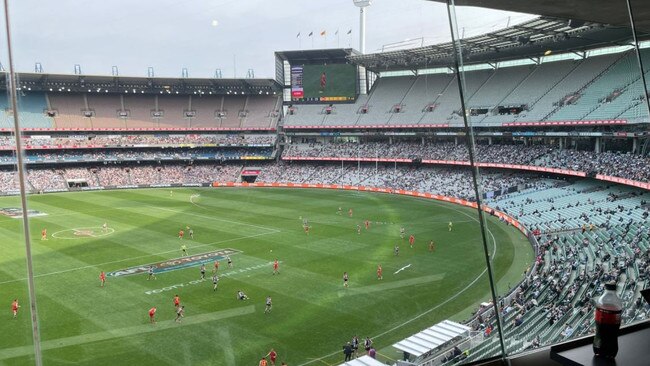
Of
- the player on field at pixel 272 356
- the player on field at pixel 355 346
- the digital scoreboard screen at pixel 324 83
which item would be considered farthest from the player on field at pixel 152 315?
the digital scoreboard screen at pixel 324 83

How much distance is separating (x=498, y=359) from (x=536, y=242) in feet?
97.6

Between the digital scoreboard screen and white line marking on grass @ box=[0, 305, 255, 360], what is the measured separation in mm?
57905

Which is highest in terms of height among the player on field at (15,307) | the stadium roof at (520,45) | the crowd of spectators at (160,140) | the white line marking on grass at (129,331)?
the stadium roof at (520,45)

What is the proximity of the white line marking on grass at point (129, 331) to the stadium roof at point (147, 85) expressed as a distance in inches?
2238

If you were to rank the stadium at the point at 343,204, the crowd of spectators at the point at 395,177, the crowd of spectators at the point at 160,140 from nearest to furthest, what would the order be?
1. the stadium at the point at 343,204
2. the crowd of spectators at the point at 395,177
3. the crowd of spectators at the point at 160,140

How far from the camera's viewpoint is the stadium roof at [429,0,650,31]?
211 inches

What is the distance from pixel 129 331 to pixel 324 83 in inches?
2427

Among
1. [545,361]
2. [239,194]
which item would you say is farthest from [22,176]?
[239,194]

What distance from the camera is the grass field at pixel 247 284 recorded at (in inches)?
744

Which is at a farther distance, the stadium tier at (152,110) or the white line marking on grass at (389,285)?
the stadium tier at (152,110)

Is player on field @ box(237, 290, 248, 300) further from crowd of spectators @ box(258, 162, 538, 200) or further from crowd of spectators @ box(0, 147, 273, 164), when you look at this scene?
crowd of spectators @ box(0, 147, 273, 164)

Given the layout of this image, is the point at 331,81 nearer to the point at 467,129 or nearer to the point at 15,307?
the point at 15,307

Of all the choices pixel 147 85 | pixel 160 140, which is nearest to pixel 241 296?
pixel 160 140

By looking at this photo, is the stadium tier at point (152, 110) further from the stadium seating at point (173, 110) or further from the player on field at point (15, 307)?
the player on field at point (15, 307)
